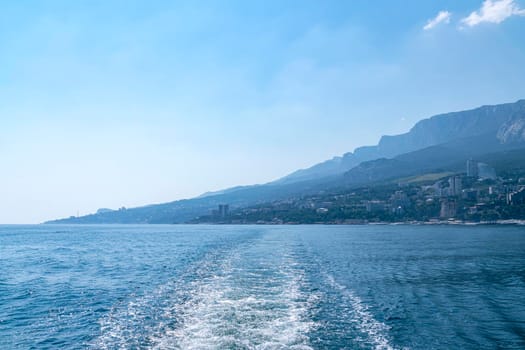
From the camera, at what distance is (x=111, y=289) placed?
3055 centimetres

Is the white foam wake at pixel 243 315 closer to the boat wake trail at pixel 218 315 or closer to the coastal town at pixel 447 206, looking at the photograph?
the boat wake trail at pixel 218 315

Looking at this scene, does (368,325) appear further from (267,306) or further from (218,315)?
(218,315)

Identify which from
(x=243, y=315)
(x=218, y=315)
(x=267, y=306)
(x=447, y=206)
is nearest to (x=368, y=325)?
(x=267, y=306)

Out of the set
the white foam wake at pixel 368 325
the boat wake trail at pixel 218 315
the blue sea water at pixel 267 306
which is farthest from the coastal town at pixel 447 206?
the white foam wake at pixel 368 325

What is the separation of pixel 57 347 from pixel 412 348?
555 inches

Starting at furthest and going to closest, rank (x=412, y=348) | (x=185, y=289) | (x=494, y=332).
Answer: (x=185, y=289)
(x=494, y=332)
(x=412, y=348)

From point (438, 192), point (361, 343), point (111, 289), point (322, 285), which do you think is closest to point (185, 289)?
point (111, 289)

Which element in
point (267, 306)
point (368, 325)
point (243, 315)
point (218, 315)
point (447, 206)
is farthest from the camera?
point (447, 206)

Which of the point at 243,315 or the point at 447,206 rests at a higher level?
the point at 447,206

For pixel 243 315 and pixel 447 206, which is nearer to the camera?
pixel 243 315

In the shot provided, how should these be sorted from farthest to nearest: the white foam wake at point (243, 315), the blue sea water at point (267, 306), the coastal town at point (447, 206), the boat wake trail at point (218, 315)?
1. the coastal town at point (447, 206)
2. the blue sea water at point (267, 306)
3. the boat wake trail at point (218, 315)
4. the white foam wake at point (243, 315)

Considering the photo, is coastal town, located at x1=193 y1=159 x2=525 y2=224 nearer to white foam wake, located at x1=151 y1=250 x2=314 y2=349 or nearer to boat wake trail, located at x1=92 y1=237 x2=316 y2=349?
boat wake trail, located at x1=92 y1=237 x2=316 y2=349

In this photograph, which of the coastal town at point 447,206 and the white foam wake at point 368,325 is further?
the coastal town at point 447,206

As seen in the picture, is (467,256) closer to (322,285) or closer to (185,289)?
(322,285)
